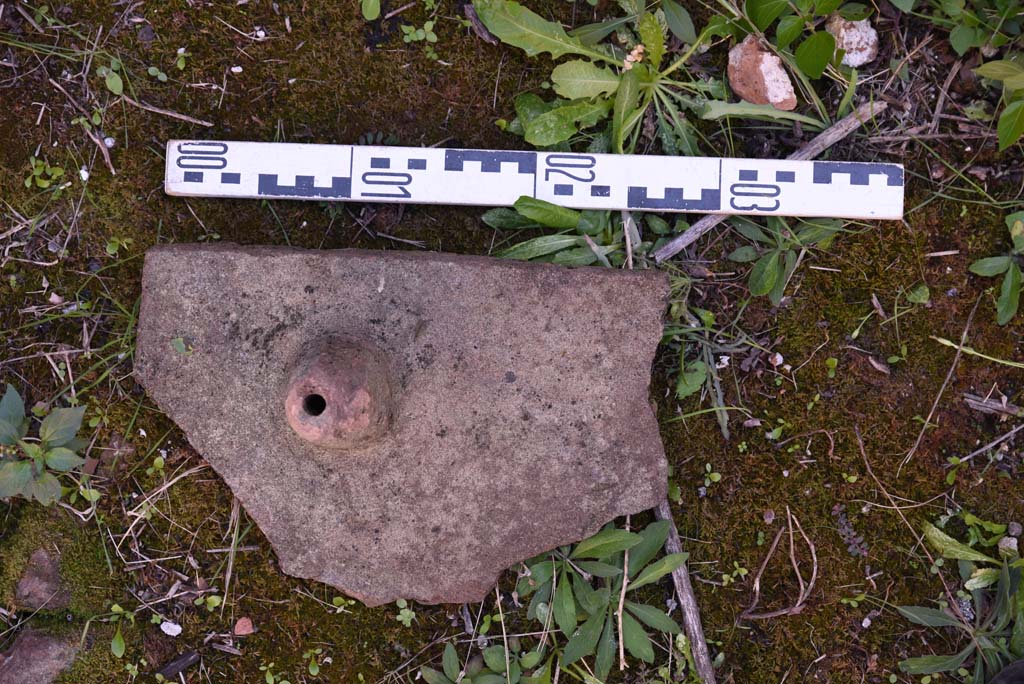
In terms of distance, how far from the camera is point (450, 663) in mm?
2879

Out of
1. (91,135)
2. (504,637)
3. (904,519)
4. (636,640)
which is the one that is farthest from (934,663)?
(91,135)

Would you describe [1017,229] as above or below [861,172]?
below

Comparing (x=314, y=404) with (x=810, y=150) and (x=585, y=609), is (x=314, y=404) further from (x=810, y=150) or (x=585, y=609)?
(x=810, y=150)

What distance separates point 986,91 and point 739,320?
136cm

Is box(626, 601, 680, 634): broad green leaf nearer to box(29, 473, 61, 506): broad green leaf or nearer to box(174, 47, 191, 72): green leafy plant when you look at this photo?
box(29, 473, 61, 506): broad green leaf

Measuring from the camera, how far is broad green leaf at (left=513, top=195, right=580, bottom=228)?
282 cm

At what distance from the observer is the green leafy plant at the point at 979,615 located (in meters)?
2.91

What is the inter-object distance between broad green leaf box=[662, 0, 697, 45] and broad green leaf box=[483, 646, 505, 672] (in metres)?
2.49

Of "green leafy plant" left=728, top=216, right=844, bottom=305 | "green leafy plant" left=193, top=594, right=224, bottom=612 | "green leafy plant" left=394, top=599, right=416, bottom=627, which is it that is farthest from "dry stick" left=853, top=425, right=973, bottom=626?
"green leafy plant" left=193, top=594, right=224, bottom=612

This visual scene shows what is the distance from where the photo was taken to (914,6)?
3.00 meters


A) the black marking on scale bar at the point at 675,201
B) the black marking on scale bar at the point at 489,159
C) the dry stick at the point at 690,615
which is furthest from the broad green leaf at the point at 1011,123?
the dry stick at the point at 690,615

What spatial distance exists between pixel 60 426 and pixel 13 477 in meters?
0.24

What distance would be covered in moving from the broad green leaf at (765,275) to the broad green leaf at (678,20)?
910 millimetres

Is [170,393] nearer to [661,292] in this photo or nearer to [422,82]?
[422,82]
